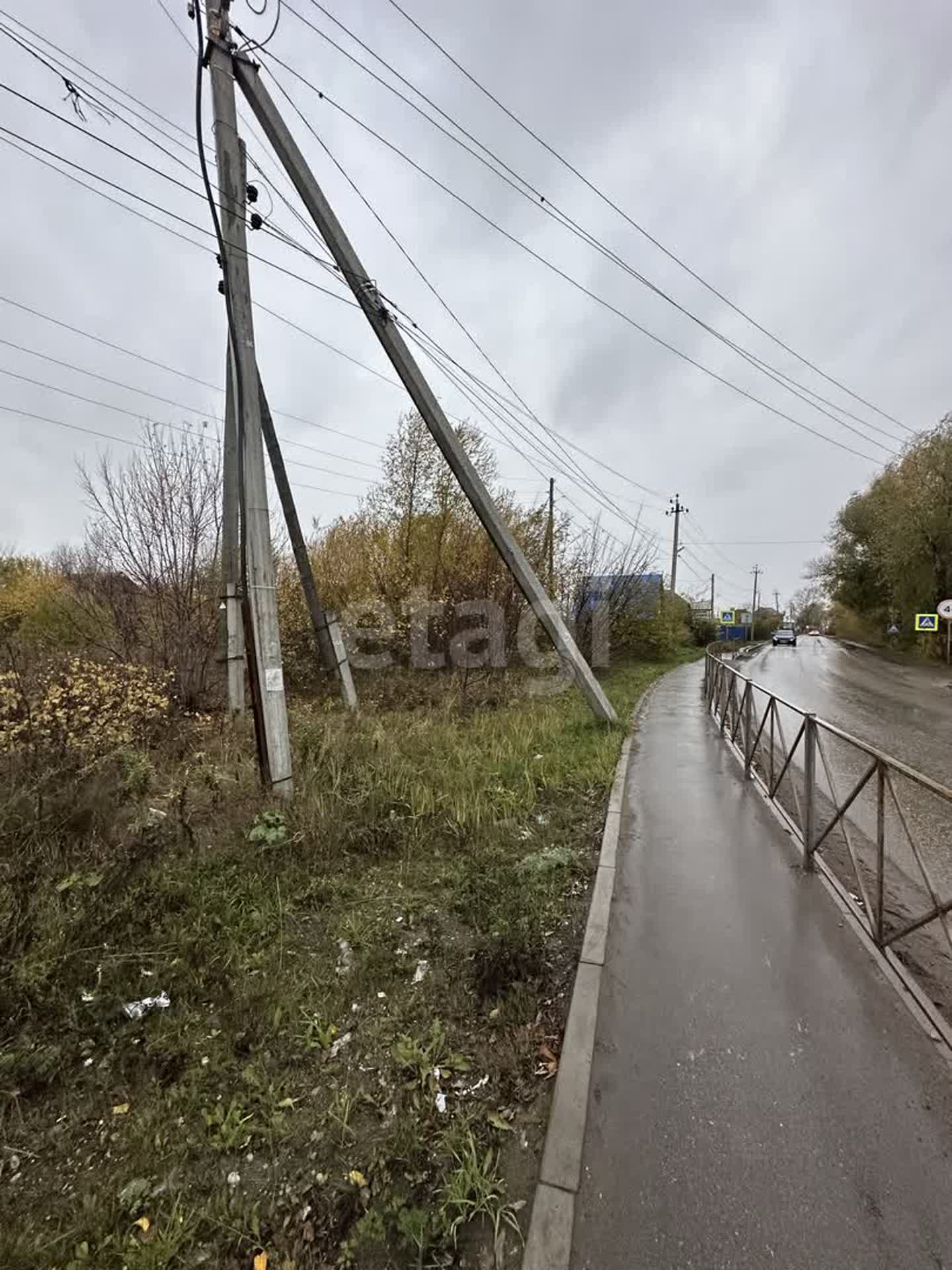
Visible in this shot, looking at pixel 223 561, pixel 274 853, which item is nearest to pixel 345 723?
pixel 223 561

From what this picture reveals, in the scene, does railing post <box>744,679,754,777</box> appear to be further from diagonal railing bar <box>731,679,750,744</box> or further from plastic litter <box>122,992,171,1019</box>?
plastic litter <box>122,992,171,1019</box>

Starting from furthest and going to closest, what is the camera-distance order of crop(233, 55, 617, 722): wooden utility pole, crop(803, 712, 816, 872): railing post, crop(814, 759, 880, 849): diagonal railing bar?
crop(233, 55, 617, 722): wooden utility pole → crop(803, 712, 816, 872): railing post → crop(814, 759, 880, 849): diagonal railing bar

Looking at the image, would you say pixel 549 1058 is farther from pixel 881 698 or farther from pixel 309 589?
pixel 881 698

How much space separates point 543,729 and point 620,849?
3.13m

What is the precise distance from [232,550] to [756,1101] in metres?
6.18

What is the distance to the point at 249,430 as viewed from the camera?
4.25 metres

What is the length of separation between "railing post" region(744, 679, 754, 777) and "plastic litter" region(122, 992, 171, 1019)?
550cm

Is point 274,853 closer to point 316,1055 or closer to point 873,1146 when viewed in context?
point 316,1055

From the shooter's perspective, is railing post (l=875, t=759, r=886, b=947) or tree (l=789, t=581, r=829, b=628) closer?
railing post (l=875, t=759, r=886, b=947)

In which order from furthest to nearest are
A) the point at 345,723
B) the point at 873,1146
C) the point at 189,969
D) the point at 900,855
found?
the point at 345,723 → the point at 900,855 → the point at 189,969 → the point at 873,1146

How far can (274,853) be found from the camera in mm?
3572

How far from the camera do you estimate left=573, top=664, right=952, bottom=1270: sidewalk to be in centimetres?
147

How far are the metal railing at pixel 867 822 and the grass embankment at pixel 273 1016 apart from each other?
161cm

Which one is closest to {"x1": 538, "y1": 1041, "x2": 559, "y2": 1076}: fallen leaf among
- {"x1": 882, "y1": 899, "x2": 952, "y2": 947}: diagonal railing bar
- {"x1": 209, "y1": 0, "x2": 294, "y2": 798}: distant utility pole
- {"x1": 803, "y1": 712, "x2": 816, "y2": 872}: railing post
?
{"x1": 882, "y1": 899, "x2": 952, "y2": 947}: diagonal railing bar
